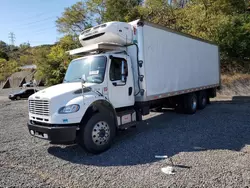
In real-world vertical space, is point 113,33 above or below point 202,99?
above

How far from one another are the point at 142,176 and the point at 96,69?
113 inches

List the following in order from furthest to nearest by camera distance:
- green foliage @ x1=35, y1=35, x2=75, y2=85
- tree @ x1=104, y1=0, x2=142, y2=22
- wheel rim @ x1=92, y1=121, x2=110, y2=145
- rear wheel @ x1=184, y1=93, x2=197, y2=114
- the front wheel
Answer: green foliage @ x1=35, y1=35, x2=75, y2=85
tree @ x1=104, y1=0, x2=142, y2=22
rear wheel @ x1=184, y1=93, x2=197, y2=114
wheel rim @ x1=92, y1=121, x2=110, y2=145
the front wheel

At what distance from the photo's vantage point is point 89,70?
17.8 ft

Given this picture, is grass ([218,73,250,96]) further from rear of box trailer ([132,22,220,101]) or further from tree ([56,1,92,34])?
tree ([56,1,92,34])

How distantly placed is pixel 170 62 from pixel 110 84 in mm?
2925

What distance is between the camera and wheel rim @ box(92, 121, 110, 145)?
4.82 meters

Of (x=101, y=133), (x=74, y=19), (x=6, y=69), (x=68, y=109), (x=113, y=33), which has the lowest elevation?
(x=101, y=133)

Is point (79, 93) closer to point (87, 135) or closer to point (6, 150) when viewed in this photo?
point (87, 135)

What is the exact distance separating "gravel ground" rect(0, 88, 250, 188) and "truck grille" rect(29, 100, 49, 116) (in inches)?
41.9

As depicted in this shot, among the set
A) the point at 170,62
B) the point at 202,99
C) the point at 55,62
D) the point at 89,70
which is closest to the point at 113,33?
the point at 89,70

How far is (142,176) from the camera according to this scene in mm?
3664

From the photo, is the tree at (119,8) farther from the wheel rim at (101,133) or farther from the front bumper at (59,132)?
the front bumper at (59,132)

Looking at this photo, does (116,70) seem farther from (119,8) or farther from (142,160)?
(119,8)

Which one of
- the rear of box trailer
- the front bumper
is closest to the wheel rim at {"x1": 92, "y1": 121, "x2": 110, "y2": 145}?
the front bumper
